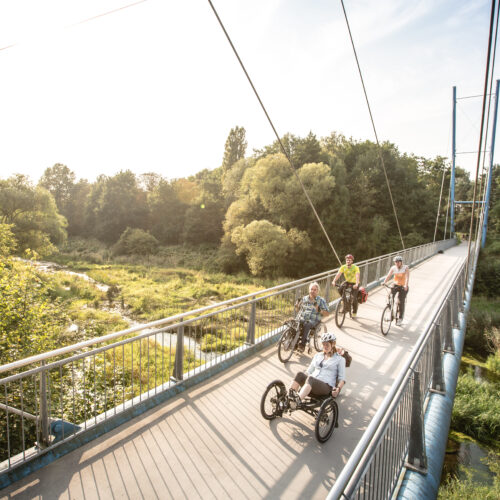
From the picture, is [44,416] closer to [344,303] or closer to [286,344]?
[286,344]

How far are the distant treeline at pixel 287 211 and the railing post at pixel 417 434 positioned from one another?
31722 millimetres

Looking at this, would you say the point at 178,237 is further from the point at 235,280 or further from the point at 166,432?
the point at 166,432

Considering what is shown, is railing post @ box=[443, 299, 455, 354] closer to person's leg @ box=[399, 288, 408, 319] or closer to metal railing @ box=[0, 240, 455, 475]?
person's leg @ box=[399, 288, 408, 319]

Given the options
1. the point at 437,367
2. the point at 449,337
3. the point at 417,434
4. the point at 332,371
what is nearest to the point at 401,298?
the point at 449,337

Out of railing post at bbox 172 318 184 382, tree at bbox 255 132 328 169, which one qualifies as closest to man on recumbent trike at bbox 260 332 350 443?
railing post at bbox 172 318 184 382

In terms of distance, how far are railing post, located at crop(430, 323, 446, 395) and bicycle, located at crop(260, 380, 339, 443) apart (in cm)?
157

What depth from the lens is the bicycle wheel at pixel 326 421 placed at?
4434 millimetres

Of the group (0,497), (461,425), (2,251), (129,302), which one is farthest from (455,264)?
(2,251)

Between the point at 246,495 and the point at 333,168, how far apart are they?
4081 cm

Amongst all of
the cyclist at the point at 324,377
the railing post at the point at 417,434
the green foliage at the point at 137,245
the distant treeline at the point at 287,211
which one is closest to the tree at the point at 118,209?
the distant treeline at the point at 287,211

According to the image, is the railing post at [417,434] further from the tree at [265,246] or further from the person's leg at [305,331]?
the tree at [265,246]

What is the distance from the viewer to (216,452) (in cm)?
430

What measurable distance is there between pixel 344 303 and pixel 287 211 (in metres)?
29.7

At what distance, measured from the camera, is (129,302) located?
86.0ft
